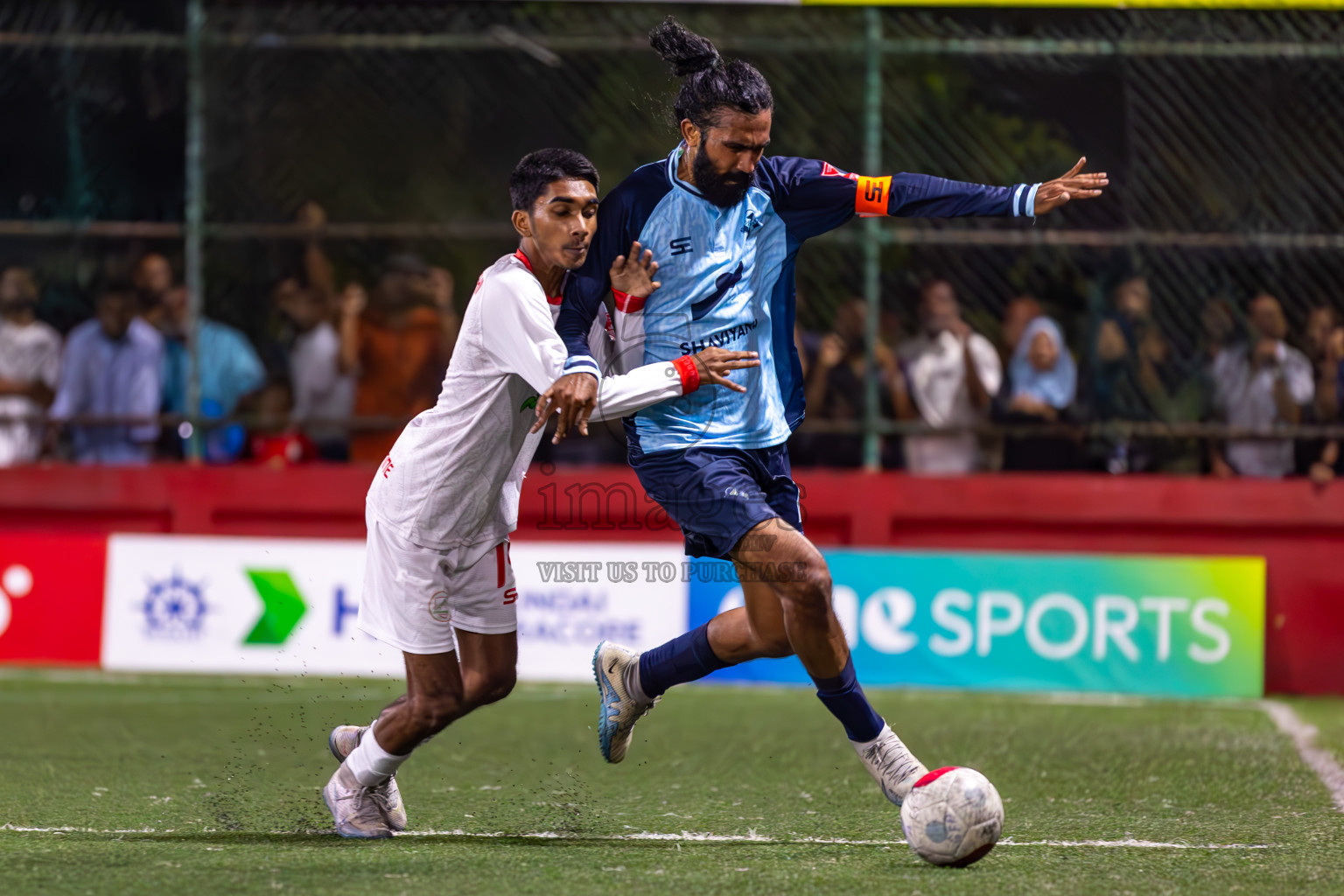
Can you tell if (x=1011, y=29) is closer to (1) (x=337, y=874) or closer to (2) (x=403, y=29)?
(2) (x=403, y=29)

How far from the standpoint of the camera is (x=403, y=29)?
10180mm

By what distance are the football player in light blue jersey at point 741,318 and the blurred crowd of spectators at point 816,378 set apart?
189 inches

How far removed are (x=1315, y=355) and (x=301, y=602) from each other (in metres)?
6.31

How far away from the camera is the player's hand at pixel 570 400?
433 cm

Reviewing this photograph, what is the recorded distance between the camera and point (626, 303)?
4.85m

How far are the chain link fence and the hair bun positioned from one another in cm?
479

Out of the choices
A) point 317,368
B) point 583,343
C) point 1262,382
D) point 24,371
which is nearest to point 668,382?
point 583,343

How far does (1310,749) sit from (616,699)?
3.53 metres

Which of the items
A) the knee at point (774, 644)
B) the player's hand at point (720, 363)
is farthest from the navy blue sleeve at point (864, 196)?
the knee at point (774, 644)

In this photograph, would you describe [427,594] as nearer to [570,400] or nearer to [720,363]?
[570,400]

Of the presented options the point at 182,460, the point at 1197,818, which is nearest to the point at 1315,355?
the point at 1197,818

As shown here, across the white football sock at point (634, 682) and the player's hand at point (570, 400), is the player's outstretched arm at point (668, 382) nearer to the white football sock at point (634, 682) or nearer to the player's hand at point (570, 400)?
the player's hand at point (570, 400)

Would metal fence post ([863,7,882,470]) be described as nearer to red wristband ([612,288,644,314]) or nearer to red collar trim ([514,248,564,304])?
red wristband ([612,288,644,314])

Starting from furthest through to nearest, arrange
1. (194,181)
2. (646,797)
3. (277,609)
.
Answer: (194,181), (277,609), (646,797)
